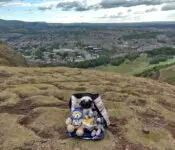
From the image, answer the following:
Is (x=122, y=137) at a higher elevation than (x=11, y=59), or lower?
higher

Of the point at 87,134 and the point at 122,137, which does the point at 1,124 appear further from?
the point at 122,137

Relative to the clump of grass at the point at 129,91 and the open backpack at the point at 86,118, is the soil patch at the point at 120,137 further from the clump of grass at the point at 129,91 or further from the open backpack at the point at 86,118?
the clump of grass at the point at 129,91

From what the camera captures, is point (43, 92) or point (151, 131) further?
point (43, 92)

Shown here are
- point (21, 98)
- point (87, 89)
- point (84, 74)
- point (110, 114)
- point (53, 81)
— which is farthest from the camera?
point (84, 74)

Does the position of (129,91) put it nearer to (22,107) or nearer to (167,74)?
(22,107)

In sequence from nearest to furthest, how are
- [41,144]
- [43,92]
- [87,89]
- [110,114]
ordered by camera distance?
[41,144] < [110,114] < [43,92] < [87,89]

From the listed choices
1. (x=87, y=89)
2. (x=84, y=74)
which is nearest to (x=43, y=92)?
(x=87, y=89)

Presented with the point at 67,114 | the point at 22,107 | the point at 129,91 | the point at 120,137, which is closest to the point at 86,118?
the point at 120,137

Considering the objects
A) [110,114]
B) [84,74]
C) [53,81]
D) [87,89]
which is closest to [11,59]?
[84,74]
